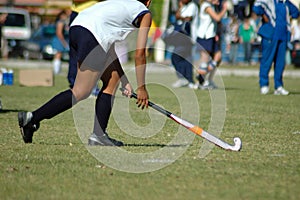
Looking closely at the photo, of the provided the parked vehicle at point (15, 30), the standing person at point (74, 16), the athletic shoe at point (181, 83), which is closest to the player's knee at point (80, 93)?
the standing person at point (74, 16)

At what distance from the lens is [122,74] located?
8.60 m

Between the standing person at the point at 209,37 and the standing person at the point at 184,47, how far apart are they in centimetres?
50

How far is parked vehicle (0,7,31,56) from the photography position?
4128 centimetres

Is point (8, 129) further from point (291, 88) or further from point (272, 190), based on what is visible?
point (291, 88)

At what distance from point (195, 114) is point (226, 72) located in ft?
56.5

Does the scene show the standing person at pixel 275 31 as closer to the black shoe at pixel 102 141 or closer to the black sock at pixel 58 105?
the black shoe at pixel 102 141

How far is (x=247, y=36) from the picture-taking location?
1385 inches

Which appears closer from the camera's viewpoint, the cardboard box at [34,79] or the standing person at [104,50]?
the standing person at [104,50]

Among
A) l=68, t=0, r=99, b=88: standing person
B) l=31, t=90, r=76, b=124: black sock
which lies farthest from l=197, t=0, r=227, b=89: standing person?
l=31, t=90, r=76, b=124: black sock

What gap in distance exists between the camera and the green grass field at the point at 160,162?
6.23 metres

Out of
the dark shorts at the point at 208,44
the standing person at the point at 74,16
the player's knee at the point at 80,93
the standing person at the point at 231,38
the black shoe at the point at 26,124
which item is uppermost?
the player's knee at the point at 80,93

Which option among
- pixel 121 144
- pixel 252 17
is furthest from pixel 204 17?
pixel 252 17

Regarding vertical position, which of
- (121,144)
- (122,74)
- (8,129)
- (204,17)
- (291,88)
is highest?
(122,74)

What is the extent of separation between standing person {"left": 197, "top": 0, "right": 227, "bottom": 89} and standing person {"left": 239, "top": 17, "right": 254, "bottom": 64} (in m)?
16.4
